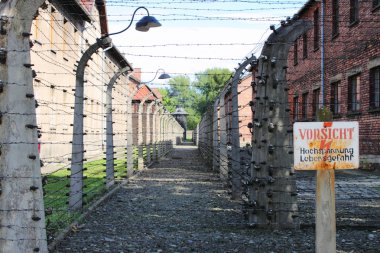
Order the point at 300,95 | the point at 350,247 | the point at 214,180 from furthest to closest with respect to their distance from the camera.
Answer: the point at 300,95 < the point at 214,180 < the point at 350,247

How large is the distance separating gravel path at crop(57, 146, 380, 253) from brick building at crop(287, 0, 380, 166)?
483cm

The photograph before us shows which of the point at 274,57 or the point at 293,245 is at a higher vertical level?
the point at 274,57

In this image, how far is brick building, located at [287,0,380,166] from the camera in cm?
1625

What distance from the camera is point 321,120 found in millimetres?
3605

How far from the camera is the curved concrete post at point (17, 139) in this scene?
4.34 m

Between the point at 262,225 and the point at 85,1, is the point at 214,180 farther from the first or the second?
the point at 85,1

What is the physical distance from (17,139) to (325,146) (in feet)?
7.90

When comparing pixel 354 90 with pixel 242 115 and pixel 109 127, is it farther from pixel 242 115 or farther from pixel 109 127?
pixel 109 127

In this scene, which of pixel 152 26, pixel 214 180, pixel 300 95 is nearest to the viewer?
pixel 152 26

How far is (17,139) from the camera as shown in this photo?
4.36m

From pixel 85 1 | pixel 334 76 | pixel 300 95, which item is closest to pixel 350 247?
pixel 334 76

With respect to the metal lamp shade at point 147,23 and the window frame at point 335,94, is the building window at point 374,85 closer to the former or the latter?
the window frame at point 335,94

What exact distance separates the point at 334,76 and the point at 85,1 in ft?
47.7

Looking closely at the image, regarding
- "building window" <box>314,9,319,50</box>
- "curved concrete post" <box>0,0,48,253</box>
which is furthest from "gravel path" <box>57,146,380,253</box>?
"building window" <box>314,9,319,50</box>
